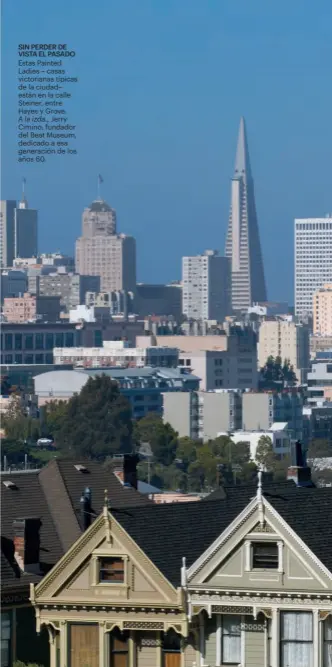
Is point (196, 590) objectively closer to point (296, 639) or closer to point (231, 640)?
point (231, 640)

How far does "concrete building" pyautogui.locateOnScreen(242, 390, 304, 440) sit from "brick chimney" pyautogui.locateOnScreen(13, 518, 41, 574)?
14589 centimetres

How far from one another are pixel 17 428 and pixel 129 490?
108407mm

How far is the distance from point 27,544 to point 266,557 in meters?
2.16

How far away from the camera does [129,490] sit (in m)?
21.8

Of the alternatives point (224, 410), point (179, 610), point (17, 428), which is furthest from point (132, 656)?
point (224, 410)

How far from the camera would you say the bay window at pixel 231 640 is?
18.1 metres

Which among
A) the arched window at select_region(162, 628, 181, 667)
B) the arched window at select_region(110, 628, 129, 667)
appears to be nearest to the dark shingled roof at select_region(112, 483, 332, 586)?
the arched window at select_region(162, 628, 181, 667)

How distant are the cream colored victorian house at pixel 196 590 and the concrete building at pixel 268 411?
146925 mm

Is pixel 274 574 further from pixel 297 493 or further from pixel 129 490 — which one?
pixel 129 490

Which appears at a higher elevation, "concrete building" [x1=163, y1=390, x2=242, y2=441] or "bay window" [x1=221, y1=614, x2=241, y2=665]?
"bay window" [x1=221, y1=614, x2=241, y2=665]

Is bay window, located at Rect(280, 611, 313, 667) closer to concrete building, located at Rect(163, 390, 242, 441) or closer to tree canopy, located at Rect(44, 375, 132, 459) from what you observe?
tree canopy, located at Rect(44, 375, 132, 459)

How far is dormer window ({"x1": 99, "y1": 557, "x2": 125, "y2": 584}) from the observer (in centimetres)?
1839

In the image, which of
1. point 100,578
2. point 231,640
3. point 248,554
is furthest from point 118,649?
point 248,554

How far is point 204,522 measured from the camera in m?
19.0
